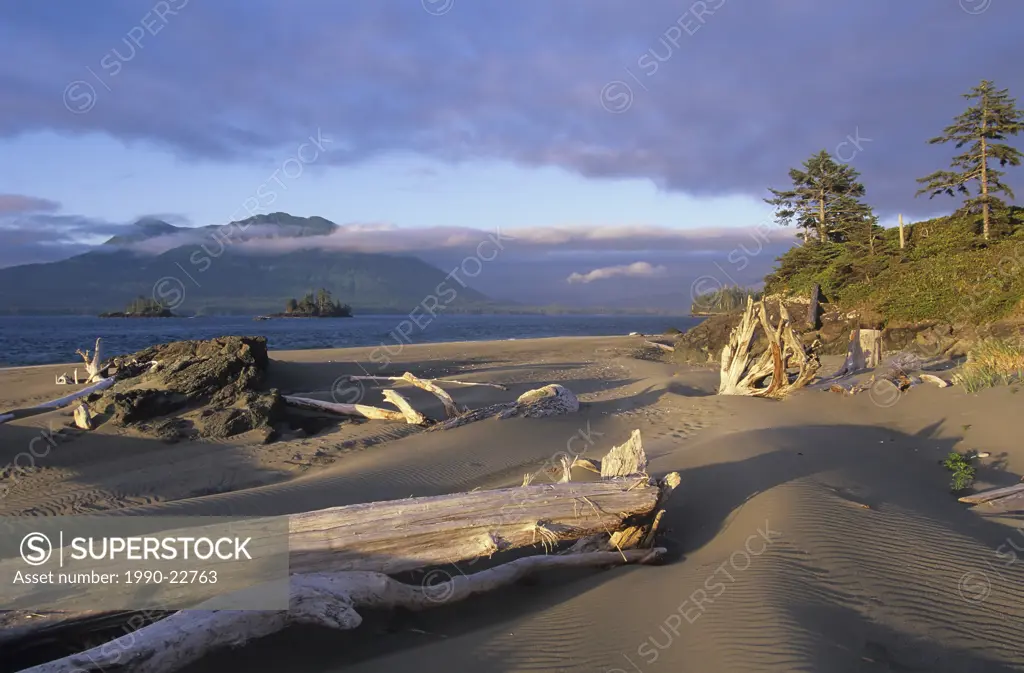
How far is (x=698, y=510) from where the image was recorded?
6480 millimetres

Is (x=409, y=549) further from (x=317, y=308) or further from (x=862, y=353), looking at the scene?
(x=317, y=308)

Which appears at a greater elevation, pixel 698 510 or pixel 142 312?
pixel 142 312

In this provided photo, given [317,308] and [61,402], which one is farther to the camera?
[317,308]

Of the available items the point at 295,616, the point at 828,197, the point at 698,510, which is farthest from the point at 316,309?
the point at 295,616

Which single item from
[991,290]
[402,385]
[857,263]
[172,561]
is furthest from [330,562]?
[857,263]

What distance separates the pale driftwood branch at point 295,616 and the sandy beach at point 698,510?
5.9 inches

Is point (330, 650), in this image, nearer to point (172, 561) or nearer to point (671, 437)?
point (172, 561)

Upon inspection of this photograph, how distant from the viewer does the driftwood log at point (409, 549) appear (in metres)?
3.44

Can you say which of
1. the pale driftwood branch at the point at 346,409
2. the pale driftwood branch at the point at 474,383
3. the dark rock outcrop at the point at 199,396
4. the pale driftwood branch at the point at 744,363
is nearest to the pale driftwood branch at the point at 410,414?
the pale driftwood branch at the point at 346,409

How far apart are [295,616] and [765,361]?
1240 centimetres

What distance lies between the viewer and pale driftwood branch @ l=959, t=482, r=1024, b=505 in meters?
6.70

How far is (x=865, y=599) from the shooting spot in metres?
4.29

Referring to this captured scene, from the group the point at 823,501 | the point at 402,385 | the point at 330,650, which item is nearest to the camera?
the point at 330,650

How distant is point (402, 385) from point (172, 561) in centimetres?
1255
